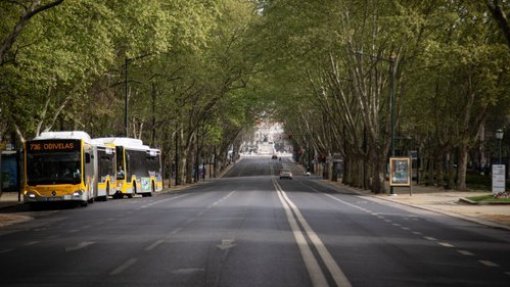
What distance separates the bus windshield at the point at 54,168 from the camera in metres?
34.1

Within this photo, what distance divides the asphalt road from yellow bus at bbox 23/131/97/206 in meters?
8.10

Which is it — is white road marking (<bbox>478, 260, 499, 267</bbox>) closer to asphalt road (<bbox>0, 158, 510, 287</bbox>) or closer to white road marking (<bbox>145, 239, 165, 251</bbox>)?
asphalt road (<bbox>0, 158, 510, 287</bbox>)

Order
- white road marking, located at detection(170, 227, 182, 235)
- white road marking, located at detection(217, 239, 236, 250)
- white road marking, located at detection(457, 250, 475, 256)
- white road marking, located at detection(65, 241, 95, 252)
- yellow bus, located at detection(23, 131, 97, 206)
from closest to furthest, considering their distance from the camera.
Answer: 1. white road marking, located at detection(457, 250, 475, 256)
2. white road marking, located at detection(217, 239, 236, 250)
3. white road marking, located at detection(65, 241, 95, 252)
4. white road marking, located at detection(170, 227, 182, 235)
5. yellow bus, located at detection(23, 131, 97, 206)

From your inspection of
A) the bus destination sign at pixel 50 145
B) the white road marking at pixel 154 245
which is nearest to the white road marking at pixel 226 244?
the white road marking at pixel 154 245

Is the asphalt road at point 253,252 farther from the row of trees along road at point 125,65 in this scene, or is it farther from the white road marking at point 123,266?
the row of trees along road at point 125,65

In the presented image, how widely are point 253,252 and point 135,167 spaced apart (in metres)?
34.2

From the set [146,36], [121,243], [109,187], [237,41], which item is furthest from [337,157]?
[121,243]

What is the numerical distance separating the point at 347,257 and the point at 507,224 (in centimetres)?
1219

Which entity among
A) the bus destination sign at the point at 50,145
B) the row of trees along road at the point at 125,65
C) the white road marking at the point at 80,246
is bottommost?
the white road marking at the point at 80,246

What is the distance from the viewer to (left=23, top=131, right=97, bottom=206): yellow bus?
33987mm

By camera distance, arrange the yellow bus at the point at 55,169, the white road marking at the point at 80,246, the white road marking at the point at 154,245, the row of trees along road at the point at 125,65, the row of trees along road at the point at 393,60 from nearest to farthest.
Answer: the white road marking at the point at 154,245 → the white road marking at the point at 80,246 → the row of trees along road at the point at 125,65 → the yellow bus at the point at 55,169 → the row of trees along road at the point at 393,60

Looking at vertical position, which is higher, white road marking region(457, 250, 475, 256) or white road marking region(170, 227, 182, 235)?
white road marking region(457, 250, 475, 256)

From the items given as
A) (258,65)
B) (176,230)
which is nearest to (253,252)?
(176,230)

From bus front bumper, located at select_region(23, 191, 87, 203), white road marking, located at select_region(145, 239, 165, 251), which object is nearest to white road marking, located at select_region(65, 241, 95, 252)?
white road marking, located at select_region(145, 239, 165, 251)
